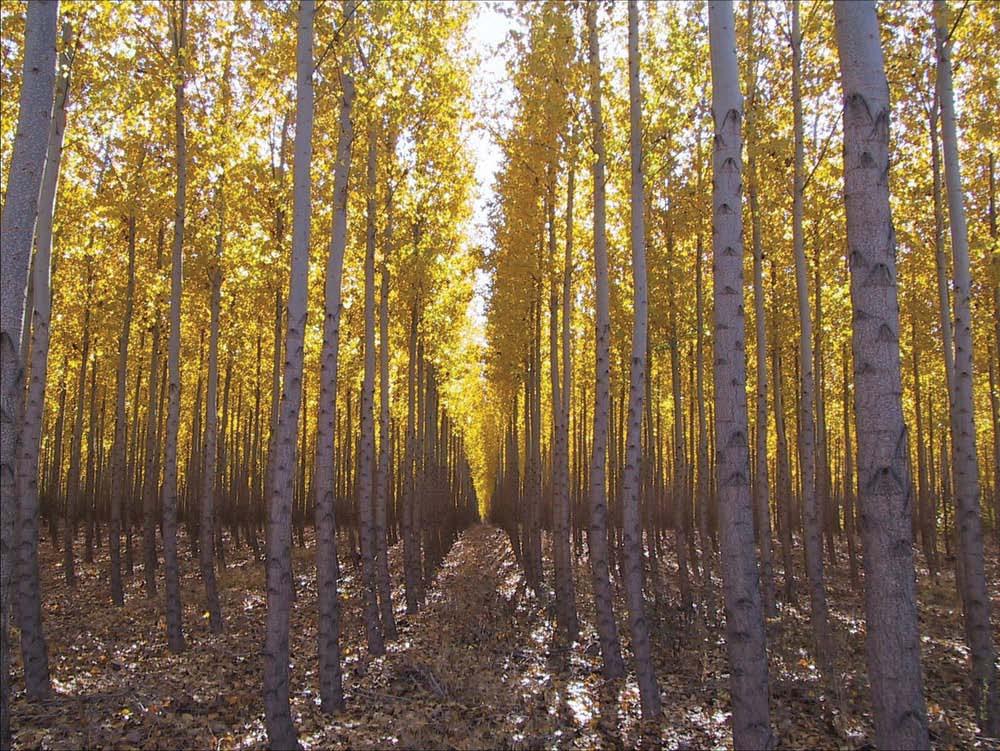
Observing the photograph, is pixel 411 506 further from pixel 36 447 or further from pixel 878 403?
pixel 878 403

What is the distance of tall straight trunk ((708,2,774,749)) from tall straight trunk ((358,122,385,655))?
4819 millimetres

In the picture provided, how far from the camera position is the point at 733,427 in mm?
3975

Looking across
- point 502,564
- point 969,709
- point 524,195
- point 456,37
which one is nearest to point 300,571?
point 502,564

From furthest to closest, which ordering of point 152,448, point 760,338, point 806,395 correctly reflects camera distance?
1. point 152,448
2. point 760,338
3. point 806,395

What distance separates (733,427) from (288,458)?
3369 mm

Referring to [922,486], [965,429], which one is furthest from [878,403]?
[922,486]

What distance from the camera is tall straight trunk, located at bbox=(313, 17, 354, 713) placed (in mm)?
6145

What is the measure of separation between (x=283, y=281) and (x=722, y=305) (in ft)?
30.4

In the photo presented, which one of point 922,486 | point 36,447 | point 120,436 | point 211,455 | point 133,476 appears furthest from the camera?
point 133,476

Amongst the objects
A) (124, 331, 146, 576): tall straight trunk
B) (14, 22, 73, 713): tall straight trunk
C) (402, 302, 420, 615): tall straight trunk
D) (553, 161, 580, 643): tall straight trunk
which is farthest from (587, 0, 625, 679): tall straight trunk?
(124, 331, 146, 576): tall straight trunk

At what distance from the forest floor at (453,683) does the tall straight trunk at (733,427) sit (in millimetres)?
1812

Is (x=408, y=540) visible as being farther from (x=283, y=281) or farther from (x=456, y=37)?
(x=456, y=37)

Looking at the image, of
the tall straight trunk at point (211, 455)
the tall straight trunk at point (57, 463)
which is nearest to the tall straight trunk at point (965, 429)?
the tall straight trunk at point (211, 455)

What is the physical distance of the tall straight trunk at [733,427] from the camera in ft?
12.8
